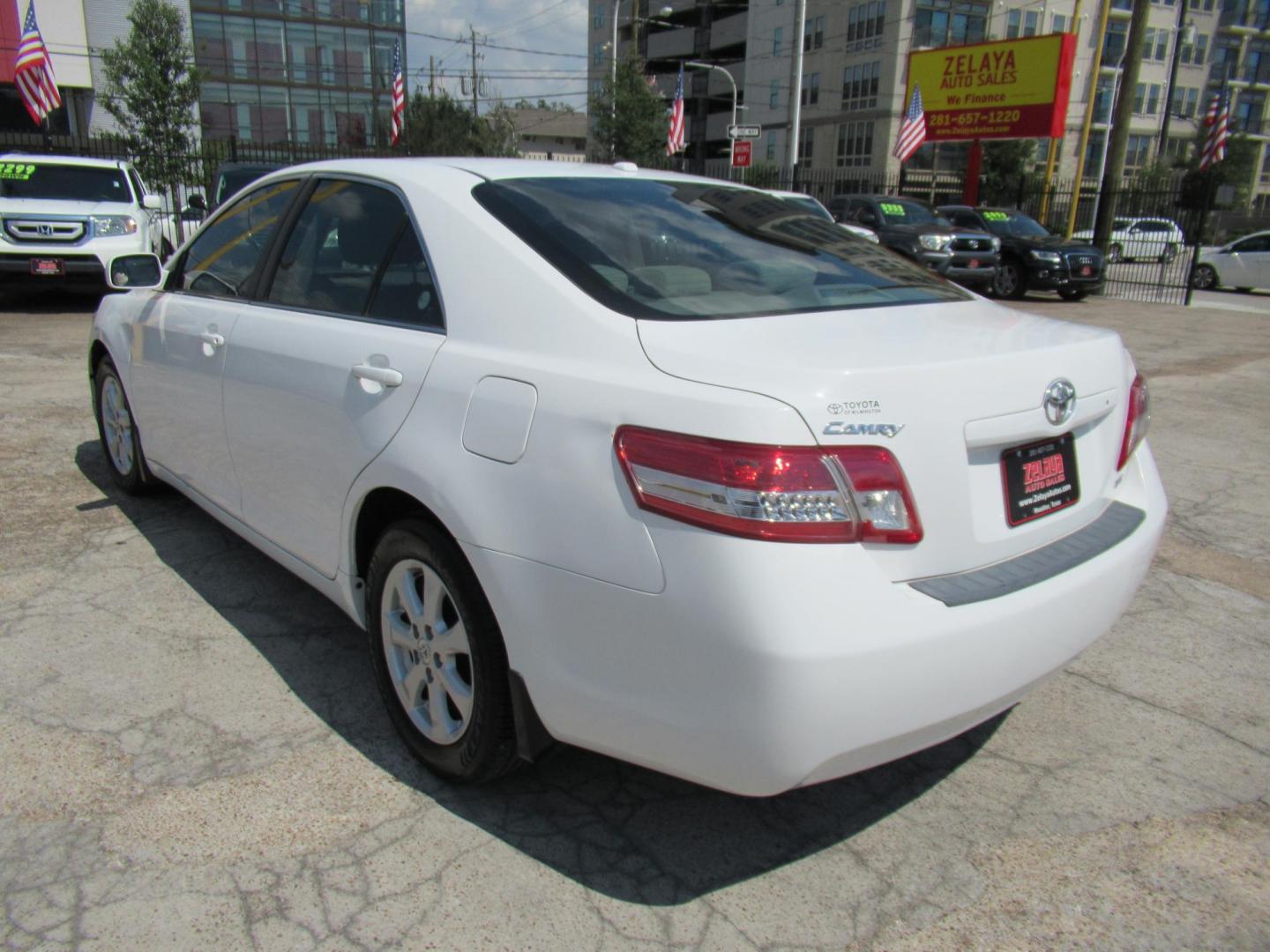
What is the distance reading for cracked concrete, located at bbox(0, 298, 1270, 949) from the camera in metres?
2.16

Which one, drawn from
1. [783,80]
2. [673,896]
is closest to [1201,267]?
[673,896]

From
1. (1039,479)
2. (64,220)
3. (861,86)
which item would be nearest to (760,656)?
(1039,479)

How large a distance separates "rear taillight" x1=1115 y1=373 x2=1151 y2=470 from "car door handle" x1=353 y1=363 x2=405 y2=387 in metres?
1.94

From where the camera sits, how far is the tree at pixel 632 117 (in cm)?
3969

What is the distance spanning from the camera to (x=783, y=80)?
62.5 m

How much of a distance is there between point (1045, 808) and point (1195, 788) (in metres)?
0.48

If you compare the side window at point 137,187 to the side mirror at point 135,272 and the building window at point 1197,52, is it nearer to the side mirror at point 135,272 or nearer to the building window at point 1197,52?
the side mirror at point 135,272

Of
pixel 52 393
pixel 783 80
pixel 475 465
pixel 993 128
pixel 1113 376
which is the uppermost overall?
pixel 783 80

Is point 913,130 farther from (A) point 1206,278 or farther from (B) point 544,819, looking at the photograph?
(B) point 544,819

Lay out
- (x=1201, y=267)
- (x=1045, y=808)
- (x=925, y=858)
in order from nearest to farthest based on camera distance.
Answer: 1. (x=925, y=858)
2. (x=1045, y=808)
3. (x=1201, y=267)

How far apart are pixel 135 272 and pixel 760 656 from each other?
3601 millimetres

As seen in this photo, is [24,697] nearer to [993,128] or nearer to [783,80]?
[993,128]

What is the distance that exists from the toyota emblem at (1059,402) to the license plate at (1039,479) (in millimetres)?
66

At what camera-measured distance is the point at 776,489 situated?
73.4 inches
